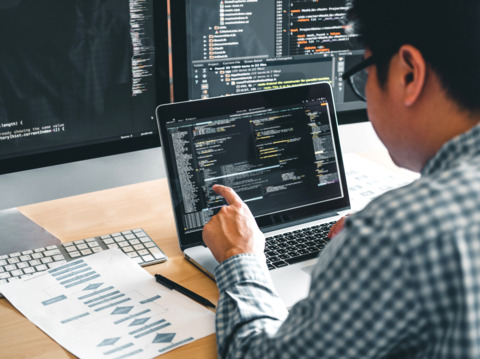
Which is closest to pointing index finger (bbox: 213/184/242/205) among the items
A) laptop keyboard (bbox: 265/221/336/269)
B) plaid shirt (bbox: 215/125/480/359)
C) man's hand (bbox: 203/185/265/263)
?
man's hand (bbox: 203/185/265/263)

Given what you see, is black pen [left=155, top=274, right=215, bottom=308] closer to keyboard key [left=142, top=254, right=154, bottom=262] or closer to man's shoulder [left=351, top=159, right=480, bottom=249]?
keyboard key [left=142, top=254, right=154, bottom=262]

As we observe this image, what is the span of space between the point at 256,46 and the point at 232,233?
1.62ft

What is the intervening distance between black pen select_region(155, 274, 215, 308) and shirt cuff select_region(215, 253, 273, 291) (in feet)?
0.25

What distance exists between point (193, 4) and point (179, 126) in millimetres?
269

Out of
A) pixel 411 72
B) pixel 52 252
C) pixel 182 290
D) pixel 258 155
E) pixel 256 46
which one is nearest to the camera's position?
pixel 411 72

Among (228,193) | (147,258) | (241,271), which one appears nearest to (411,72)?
(241,271)

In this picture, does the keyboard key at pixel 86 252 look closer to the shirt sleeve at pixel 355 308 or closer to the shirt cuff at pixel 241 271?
the shirt cuff at pixel 241 271

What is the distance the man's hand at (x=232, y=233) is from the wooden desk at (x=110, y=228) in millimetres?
75

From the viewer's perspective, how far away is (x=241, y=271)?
2.92ft

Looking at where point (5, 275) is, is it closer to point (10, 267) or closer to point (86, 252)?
point (10, 267)

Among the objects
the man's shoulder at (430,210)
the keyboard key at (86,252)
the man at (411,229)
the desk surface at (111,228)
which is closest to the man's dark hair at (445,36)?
the man at (411,229)

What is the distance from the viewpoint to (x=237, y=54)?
1307mm

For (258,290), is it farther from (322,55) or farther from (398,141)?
(322,55)

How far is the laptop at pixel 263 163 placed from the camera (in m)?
1.13
